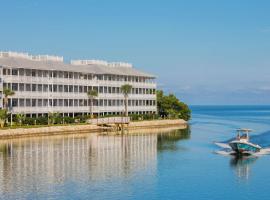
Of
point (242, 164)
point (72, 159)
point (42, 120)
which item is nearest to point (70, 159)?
point (72, 159)

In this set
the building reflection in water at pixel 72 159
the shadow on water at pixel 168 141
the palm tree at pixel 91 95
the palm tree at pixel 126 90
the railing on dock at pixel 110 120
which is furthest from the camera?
the palm tree at pixel 126 90

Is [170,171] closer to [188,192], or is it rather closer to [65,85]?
[188,192]

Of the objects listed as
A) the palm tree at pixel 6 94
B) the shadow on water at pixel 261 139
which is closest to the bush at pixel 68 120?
the palm tree at pixel 6 94

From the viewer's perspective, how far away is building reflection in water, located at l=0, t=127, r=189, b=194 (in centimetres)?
5669

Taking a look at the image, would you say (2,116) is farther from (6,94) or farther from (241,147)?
(241,147)

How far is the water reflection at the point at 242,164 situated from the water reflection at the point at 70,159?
9.39 m

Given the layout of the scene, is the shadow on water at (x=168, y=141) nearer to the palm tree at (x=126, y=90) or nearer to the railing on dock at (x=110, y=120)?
the railing on dock at (x=110, y=120)

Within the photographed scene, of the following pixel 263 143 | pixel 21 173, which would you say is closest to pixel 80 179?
pixel 21 173

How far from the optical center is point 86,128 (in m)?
117

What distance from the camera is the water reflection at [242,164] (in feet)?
206

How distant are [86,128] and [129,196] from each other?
69.1 meters

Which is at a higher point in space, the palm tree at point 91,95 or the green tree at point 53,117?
the palm tree at point 91,95

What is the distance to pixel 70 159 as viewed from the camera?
72.2 meters

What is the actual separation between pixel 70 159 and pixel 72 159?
10.2 inches
